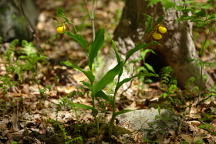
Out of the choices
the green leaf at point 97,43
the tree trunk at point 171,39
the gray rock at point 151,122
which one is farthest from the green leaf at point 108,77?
the tree trunk at point 171,39

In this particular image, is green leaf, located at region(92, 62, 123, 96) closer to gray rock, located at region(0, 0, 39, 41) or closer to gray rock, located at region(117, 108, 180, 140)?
gray rock, located at region(117, 108, 180, 140)

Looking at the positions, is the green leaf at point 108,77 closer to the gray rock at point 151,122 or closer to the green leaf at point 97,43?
the green leaf at point 97,43

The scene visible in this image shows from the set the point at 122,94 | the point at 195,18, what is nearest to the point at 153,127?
the point at 122,94

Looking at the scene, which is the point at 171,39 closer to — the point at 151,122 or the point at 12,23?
the point at 151,122

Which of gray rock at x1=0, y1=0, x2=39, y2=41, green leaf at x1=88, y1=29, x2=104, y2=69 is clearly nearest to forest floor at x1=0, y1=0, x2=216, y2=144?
gray rock at x1=0, y1=0, x2=39, y2=41

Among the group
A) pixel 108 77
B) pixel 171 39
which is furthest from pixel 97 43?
pixel 171 39

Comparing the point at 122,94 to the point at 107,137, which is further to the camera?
the point at 122,94

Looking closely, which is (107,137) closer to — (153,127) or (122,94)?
(153,127)
